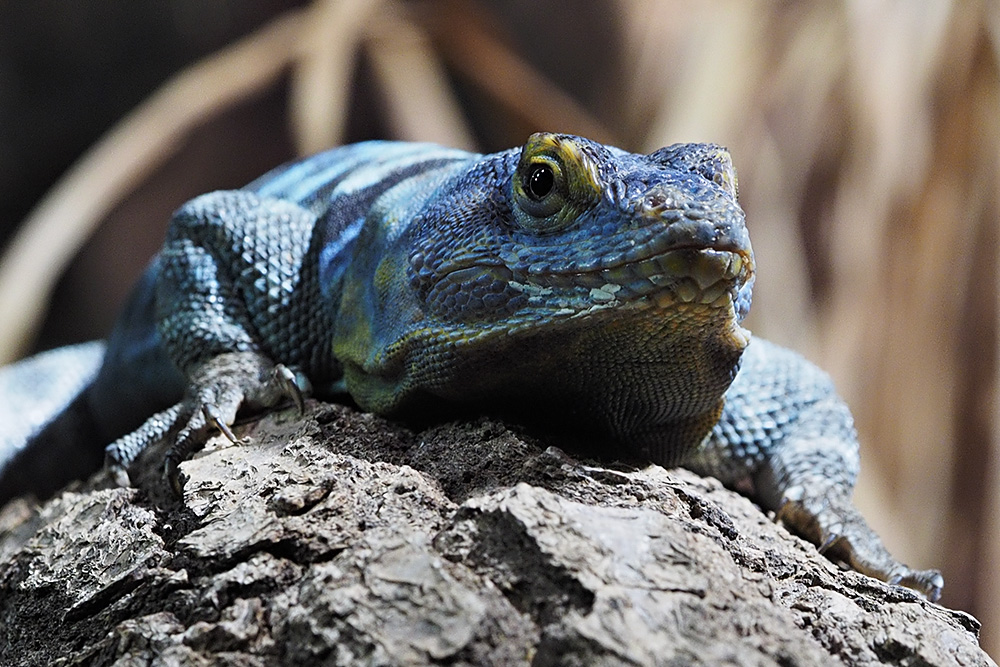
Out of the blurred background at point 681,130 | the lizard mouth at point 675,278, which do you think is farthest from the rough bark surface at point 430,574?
the blurred background at point 681,130

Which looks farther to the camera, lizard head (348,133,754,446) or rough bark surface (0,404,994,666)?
lizard head (348,133,754,446)

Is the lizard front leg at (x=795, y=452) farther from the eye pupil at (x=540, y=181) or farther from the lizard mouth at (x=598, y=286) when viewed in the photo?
the eye pupil at (x=540, y=181)

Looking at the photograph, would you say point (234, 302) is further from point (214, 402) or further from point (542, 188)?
point (542, 188)

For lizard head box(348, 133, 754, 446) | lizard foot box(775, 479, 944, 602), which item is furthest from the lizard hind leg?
lizard head box(348, 133, 754, 446)

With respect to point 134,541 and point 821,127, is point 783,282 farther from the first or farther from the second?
point 134,541

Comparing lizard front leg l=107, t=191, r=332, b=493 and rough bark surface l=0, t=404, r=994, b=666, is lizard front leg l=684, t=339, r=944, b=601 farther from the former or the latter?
lizard front leg l=107, t=191, r=332, b=493
